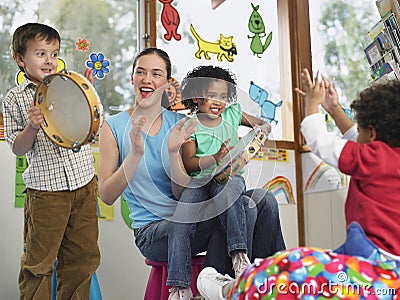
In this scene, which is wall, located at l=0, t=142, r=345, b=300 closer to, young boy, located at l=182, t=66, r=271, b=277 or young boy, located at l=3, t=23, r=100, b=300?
young boy, located at l=3, t=23, r=100, b=300

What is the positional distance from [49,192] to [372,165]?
1164 millimetres

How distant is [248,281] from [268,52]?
2332 millimetres

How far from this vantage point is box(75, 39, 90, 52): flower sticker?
2.75 m

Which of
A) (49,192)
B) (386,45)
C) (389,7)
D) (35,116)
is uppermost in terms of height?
(389,7)

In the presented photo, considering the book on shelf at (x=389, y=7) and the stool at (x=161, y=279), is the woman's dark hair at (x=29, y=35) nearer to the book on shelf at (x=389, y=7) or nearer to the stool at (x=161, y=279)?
the stool at (x=161, y=279)

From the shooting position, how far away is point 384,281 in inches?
44.7

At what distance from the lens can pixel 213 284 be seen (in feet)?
5.08

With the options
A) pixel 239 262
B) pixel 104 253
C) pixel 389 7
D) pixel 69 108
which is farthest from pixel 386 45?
pixel 104 253

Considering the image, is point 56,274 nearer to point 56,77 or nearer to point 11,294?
point 11,294

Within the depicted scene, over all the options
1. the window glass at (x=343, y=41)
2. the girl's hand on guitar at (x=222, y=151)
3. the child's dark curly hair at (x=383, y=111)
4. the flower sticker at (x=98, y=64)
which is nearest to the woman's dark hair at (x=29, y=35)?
the flower sticker at (x=98, y=64)

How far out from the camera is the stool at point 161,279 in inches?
72.8

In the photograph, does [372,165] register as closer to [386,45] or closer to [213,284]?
[213,284]

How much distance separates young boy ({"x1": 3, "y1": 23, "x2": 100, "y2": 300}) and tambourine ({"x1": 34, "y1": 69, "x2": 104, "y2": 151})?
88mm

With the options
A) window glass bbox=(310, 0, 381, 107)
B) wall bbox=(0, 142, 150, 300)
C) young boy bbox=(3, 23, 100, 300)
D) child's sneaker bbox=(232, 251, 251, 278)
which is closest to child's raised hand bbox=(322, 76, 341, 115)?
child's sneaker bbox=(232, 251, 251, 278)
